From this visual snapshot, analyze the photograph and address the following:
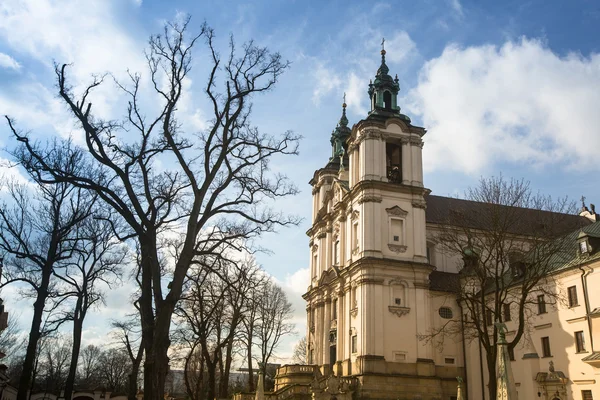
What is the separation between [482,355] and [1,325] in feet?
91.7

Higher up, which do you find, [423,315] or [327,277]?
[327,277]

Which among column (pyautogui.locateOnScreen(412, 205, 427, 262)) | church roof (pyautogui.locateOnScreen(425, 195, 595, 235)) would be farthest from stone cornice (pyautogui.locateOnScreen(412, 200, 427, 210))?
church roof (pyautogui.locateOnScreen(425, 195, 595, 235))

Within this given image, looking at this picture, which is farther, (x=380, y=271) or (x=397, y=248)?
(x=397, y=248)

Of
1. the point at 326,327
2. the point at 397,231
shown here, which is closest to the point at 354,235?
the point at 397,231

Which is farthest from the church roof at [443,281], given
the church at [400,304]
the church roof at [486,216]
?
the church roof at [486,216]

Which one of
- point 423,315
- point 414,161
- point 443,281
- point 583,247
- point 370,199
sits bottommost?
point 423,315

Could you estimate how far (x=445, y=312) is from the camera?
39156 millimetres

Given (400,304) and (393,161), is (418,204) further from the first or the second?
(400,304)

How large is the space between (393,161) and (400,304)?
11.1 m

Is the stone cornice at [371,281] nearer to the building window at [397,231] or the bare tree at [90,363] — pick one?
the building window at [397,231]

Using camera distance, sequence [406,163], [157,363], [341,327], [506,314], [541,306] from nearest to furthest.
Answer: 1. [157,363]
2. [541,306]
3. [506,314]
4. [341,327]
5. [406,163]

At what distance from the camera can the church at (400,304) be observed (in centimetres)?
2861

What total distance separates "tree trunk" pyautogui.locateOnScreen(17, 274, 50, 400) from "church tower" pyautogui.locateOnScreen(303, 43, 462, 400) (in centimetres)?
1937

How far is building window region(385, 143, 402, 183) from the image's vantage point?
41.1 meters
